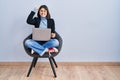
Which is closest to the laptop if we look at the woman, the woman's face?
the woman

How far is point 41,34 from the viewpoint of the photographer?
2936mm

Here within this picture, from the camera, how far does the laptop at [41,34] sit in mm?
2919

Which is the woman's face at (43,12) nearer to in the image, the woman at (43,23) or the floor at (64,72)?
the woman at (43,23)

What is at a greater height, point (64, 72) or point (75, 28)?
point (75, 28)

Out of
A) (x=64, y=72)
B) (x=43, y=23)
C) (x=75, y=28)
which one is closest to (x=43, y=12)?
(x=43, y=23)

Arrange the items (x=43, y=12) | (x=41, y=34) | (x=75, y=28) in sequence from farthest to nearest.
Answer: (x=75, y=28) < (x=43, y=12) < (x=41, y=34)

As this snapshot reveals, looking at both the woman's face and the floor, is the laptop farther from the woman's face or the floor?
the floor

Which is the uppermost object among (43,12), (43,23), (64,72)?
(43,12)

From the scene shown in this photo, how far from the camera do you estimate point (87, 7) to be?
3338 mm

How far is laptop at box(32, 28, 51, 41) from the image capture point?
2919 millimetres

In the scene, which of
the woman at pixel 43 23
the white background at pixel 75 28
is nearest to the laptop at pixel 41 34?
the woman at pixel 43 23

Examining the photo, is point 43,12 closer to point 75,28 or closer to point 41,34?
point 41,34

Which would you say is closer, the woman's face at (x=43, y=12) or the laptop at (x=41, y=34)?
the laptop at (x=41, y=34)

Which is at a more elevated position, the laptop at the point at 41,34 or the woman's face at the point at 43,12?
the woman's face at the point at 43,12
